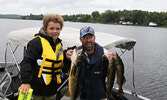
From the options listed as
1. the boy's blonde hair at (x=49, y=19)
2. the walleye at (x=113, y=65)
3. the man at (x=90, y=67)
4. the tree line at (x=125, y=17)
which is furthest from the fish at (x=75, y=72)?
the tree line at (x=125, y=17)

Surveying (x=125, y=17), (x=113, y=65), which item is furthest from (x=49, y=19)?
(x=125, y=17)

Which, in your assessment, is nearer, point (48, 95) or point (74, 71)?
point (74, 71)

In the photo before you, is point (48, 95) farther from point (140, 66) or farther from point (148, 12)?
point (148, 12)

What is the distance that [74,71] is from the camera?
2.80 metres

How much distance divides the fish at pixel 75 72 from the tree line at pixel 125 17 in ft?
360

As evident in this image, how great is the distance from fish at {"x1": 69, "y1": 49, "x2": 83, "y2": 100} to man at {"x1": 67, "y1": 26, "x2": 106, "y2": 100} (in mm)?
A: 287

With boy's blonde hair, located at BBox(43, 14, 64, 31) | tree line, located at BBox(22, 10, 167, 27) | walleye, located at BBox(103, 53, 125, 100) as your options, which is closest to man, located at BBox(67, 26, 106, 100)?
walleye, located at BBox(103, 53, 125, 100)

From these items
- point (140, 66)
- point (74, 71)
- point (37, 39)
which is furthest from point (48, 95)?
point (140, 66)

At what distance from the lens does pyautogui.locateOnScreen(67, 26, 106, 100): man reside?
313 centimetres

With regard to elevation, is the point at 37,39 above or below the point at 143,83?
above

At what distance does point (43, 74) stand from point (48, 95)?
0.43 m

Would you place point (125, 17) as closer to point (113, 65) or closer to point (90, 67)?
point (90, 67)

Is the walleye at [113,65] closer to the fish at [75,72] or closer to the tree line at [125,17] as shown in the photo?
the fish at [75,72]

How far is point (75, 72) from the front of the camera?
2.82 m
